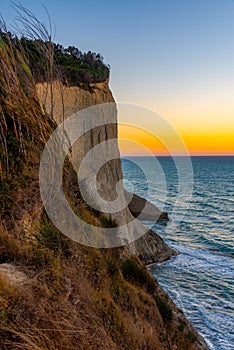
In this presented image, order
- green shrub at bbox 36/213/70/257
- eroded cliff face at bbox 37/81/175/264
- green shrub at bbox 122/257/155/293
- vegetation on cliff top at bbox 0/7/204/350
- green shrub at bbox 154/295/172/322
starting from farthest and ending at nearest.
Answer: eroded cliff face at bbox 37/81/175/264 → green shrub at bbox 122/257/155/293 → green shrub at bbox 154/295/172/322 → green shrub at bbox 36/213/70/257 → vegetation on cliff top at bbox 0/7/204/350

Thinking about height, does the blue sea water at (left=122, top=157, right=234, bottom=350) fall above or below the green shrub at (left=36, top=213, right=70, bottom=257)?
below

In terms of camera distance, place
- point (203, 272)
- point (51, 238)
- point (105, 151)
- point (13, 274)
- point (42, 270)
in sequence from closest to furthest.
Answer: point (13, 274) < point (42, 270) < point (51, 238) < point (203, 272) < point (105, 151)

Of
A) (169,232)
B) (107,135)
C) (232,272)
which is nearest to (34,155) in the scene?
(107,135)

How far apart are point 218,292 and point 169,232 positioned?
42.5 feet

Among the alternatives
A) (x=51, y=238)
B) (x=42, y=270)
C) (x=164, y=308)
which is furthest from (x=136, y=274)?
(x=42, y=270)

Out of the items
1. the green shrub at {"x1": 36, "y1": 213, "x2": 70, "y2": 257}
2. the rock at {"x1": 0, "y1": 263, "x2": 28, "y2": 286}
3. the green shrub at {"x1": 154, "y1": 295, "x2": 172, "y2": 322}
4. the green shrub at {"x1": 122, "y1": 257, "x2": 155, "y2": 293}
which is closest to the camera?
the rock at {"x1": 0, "y1": 263, "x2": 28, "y2": 286}

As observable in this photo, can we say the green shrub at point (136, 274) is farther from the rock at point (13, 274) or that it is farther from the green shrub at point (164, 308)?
the rock at point (13, 274)

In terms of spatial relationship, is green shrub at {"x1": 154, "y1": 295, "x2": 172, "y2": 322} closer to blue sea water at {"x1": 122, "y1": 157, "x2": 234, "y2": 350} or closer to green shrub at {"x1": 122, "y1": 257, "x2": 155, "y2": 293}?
green shrub at {"x1": 122, "y1": 257, "x2": 155, "y2": 293}

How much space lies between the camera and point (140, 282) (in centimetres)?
845

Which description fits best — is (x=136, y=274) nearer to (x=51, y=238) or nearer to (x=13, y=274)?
(x=51, y=238)

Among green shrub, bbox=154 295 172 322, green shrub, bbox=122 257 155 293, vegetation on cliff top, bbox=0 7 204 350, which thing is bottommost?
green shrub, bbox=154 295 172 322

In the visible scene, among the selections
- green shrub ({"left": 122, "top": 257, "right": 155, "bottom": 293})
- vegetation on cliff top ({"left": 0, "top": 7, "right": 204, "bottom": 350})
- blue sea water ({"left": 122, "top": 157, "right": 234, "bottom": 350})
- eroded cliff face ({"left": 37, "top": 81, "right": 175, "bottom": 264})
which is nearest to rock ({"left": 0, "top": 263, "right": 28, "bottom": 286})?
vegetation on cliff top ({"left": 0, "top": 7, "right": 204, "bottom": 350})

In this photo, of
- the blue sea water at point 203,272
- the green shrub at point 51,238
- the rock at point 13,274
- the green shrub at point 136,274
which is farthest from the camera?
A: the blue sea water at point 203,272

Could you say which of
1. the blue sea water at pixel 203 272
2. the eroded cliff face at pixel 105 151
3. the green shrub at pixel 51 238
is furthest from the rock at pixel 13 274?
the eroded cliff face at pixel 105 151
